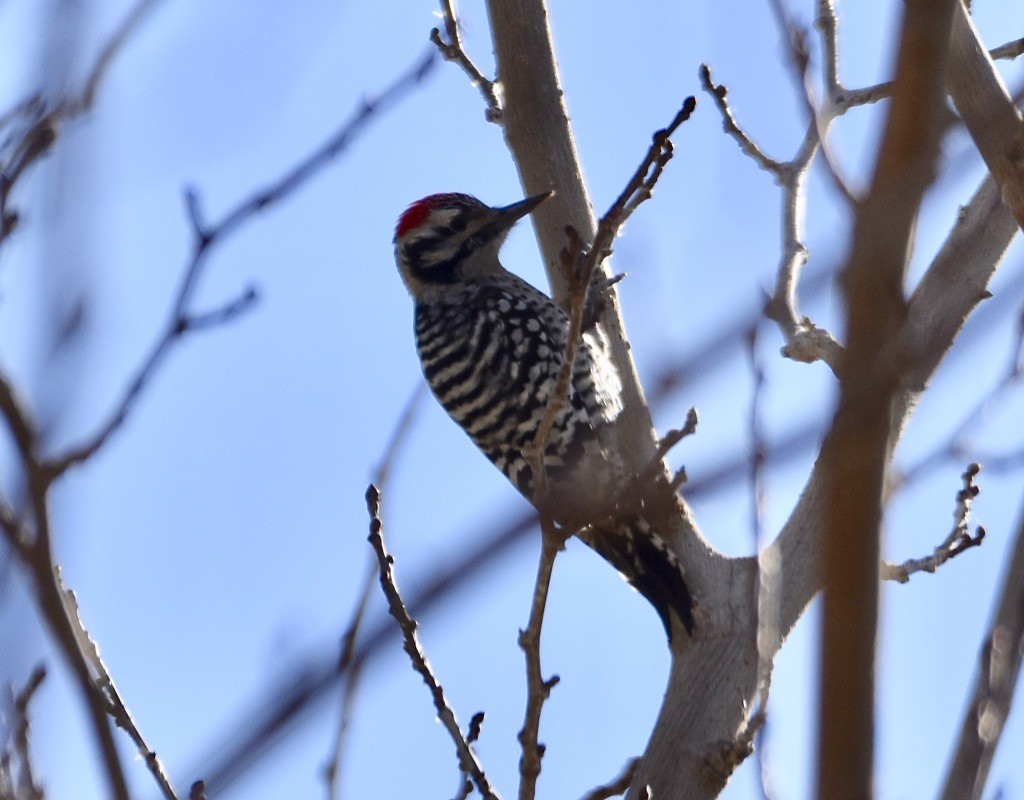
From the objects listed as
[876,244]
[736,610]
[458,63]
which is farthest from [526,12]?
[876,244]

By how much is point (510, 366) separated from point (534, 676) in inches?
146

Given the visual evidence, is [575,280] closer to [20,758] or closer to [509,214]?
[20,758]

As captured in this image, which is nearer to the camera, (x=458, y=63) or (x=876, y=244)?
(x=876, y=244)

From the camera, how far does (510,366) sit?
6.81 m

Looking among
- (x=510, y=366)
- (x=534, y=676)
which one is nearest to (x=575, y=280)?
(x=534, y=676)

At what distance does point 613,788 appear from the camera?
164 inches

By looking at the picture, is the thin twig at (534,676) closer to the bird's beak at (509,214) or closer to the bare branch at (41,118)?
the bare branch at (41,118)

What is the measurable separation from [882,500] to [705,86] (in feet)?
13.4

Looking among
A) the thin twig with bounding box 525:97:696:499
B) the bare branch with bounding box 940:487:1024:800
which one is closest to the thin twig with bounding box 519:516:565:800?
the thin twig with bounding box 525:97:696:499

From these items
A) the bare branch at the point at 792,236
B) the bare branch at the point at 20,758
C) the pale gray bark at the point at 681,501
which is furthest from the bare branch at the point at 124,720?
the bare branch at the point at 792,236

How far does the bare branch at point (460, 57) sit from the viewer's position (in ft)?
18.8

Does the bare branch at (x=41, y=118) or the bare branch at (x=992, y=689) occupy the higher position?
the bare branch at (x=41, y=118)

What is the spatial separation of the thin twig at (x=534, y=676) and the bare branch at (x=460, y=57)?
10.4ft

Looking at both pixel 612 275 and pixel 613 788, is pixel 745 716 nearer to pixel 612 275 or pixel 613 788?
pixel 613 788
